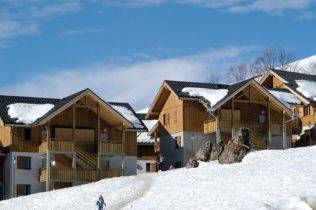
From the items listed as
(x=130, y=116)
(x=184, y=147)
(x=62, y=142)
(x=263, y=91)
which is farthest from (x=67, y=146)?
(x=263, y=91)

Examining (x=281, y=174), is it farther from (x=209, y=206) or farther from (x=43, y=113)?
(x=43, y=113)

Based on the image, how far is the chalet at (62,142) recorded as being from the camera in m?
55.3

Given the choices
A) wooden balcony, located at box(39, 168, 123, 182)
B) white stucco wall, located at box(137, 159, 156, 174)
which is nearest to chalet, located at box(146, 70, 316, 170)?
white stucco wall, located at box(137, 159, 156, 174)

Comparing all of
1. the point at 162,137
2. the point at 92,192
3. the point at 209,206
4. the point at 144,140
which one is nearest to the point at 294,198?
the point at 209,206

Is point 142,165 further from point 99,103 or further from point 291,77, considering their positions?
point 99,103

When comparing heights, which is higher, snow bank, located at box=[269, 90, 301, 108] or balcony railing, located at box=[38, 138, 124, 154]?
snow bank, located at box=[269, 90, 301, 108]

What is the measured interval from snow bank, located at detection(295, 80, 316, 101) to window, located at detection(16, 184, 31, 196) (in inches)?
1035

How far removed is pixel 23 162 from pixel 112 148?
6762mm

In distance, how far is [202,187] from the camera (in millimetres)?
42188

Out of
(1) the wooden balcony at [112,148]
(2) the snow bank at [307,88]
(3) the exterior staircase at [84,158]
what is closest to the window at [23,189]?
(3) the exterior staircase at [84,158]

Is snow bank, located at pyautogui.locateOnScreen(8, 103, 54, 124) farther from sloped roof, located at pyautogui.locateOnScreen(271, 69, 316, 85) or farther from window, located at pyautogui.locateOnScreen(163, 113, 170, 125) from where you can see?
sloped roof, located at pyautogui.locateOnScreen(271, 69, 316, 85)

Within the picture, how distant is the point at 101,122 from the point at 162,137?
8.52 m

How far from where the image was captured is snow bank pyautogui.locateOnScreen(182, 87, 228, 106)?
62281 mm

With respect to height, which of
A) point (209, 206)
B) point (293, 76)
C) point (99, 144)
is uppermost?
point (293, 76)
